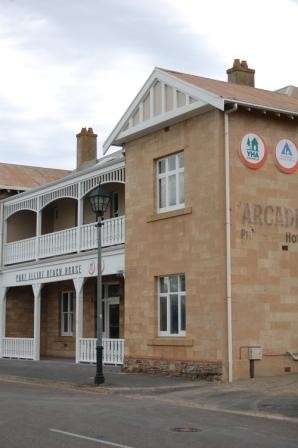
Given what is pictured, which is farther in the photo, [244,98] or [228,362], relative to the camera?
[244,98]

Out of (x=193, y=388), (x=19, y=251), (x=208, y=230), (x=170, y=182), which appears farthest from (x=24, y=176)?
(x=193, y=388)

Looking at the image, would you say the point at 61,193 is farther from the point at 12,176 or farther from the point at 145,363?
the point at 145,363

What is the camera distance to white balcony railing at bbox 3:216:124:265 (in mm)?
23095

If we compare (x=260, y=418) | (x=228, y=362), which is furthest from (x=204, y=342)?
(x=260, y=418)

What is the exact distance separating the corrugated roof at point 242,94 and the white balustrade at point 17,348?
1247 cm

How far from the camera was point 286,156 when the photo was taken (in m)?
19.0

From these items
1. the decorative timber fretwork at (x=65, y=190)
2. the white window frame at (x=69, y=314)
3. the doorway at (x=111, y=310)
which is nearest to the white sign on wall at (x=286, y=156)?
the decorative timber fretwork at (x=65, y=190)

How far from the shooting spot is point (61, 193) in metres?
26.5

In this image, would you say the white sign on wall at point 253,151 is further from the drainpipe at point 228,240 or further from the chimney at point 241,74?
the chimney at point 241,74

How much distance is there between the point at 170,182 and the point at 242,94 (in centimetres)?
304

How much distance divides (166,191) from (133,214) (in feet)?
4.99

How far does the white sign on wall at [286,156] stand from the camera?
18.8 meters

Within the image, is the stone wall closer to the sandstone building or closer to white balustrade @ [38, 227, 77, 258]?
the sandstone building

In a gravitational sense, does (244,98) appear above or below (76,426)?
above
